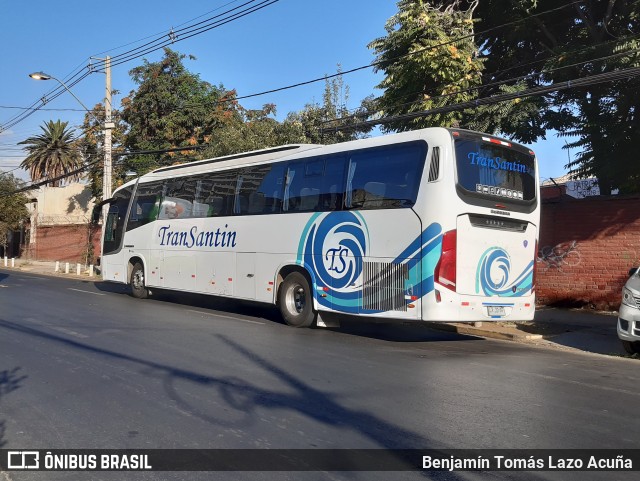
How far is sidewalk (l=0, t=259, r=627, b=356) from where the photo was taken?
443 inches

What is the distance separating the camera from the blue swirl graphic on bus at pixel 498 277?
10234mm

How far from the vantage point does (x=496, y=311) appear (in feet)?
A: 34.1

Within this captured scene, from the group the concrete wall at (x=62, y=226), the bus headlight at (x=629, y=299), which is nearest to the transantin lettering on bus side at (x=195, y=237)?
the bus headlight at (x=629, y=299)

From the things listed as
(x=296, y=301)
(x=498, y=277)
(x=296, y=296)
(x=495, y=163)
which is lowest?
(x=296, y=301)

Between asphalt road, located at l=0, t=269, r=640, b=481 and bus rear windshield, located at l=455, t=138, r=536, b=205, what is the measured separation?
2.72 m

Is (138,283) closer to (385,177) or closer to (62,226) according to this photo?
(385,177)

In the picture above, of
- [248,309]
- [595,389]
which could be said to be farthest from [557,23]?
[595,389]

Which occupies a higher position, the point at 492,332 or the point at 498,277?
the point at 498,277

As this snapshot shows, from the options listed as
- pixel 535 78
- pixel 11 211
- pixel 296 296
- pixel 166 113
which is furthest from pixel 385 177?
pixel 11 211

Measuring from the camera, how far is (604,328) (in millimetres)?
12836

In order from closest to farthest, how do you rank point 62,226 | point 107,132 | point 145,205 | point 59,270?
point 145,205 < point 107,132 < point 59,270 < point 62,226

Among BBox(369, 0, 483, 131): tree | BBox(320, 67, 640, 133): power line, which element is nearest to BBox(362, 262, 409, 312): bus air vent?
BBox(320, 67, 640, 133): power line

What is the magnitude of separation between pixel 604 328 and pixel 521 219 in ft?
13.1

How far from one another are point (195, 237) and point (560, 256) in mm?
9741
